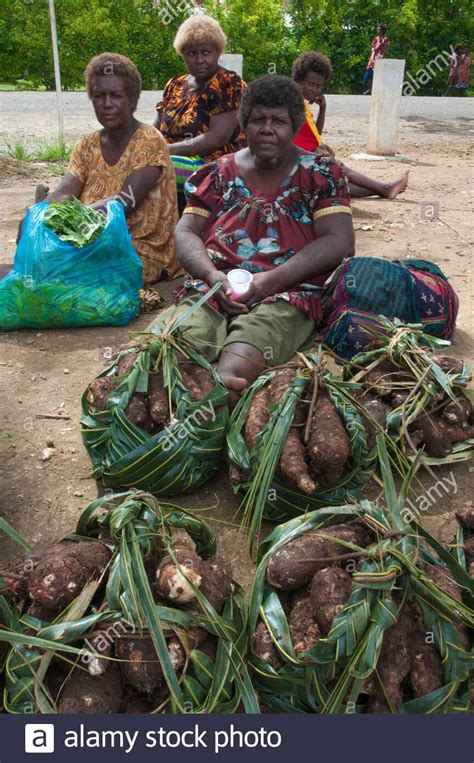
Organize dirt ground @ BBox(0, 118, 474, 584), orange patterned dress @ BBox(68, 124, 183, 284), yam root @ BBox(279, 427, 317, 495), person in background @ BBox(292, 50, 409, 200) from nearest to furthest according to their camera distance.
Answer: yam root @ BBox(279, 427, 317, 495) < dirt ground @ BBox(0, 118, 474, 584) < orange patterned dress @ BBox(68, 124, 183, 284) < person in background @ BBox(292, 50, 409, 200)

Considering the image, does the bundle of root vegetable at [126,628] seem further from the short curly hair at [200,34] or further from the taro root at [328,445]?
the short curly hair at [200,34]

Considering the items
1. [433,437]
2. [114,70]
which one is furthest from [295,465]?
[114,70]

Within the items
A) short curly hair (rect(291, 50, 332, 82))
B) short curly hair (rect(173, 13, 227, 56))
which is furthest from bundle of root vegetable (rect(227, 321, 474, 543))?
short curly hair (rect(291, 50, 332, 82))

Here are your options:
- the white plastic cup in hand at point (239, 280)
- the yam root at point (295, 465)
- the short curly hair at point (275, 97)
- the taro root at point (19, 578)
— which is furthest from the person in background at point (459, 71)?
the taro root at point (19, 578)

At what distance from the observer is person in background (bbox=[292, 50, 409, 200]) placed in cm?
486

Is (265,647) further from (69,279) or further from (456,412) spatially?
(69,279)

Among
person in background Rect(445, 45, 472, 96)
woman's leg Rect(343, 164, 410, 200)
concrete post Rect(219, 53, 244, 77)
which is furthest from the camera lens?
person in background Rect(445, 45, 472, 96)

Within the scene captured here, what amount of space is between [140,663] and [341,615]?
458mm

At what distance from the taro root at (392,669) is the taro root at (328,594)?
5.1 inches

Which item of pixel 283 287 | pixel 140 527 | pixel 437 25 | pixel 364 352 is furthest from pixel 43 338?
pixel 437 25

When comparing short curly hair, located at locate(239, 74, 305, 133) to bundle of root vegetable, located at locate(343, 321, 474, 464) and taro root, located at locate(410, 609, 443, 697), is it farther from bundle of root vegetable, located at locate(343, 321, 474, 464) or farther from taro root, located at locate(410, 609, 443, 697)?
taro root, located at locate(410, 609, 443, 697)

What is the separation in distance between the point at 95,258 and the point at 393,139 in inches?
248

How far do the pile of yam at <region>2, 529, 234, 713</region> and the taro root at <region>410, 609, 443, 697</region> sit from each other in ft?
1.52

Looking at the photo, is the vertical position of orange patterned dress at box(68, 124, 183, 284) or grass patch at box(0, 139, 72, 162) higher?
orange patterned dress at box(68, 124, 183, 284)
